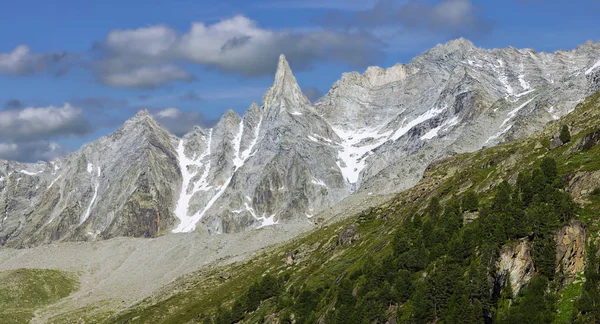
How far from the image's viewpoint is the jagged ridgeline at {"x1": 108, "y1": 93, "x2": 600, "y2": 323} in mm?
57812

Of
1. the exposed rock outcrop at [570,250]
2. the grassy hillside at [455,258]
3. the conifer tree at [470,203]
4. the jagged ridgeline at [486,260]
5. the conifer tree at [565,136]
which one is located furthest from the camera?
the conifer tree at [565,136]

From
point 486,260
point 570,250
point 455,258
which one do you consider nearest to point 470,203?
point 455,258

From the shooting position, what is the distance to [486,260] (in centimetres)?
6519

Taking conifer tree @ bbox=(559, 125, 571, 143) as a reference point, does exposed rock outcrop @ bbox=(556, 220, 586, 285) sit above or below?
below

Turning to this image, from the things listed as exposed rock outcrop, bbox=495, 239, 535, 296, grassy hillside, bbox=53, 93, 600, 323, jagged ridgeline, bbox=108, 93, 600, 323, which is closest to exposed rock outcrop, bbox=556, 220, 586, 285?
jagged ridgeline, bbox=108, 93, 600, 323

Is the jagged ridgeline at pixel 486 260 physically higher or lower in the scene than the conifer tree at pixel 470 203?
lower

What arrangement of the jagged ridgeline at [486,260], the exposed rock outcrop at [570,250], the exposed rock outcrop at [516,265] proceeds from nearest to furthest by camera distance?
the exposed rock outcrop at [570,250], the jagged ridgeline at [486,260], the exposed rock outcrop at [516,265]

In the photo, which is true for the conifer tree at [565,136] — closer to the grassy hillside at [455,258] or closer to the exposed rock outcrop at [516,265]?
the grassy hillside at [455,258]

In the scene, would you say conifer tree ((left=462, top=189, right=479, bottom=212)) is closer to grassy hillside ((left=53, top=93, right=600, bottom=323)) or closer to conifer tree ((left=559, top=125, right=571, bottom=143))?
grassy hillside ((left=53, top=93, right=600, bottom=323))

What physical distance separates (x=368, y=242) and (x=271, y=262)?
73.1 m

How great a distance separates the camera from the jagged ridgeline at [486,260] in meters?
57.8

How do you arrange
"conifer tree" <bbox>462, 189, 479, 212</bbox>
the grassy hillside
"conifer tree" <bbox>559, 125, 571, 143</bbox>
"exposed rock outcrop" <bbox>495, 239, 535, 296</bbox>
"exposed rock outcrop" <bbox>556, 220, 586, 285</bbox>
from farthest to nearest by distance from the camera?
"conifer tree" <bbox>559, 125, 571, 143</bbox>
"conifer tree" <bbox>462, 189, 479, 212</bbox>
the grassy hillside
"exposed rock outcrop" <bbox>495, 239, 535, 296</bbox>
"exposed rock outcrop" <bbox>556, 220, 586, 285</bbox>

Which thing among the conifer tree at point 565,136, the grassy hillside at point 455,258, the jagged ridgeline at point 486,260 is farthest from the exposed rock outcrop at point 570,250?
the conifer tree at point 565,136

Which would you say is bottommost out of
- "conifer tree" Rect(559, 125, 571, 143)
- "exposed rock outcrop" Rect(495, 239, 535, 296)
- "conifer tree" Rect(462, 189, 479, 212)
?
"exposed rock outcrop" Rect(495, 239, 535, 296)
